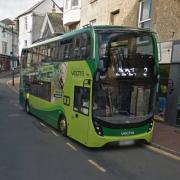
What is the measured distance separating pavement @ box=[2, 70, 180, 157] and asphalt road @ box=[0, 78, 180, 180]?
476mm

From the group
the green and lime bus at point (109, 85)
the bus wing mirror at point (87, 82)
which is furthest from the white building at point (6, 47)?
the bus wing mirror at point (87, 82)

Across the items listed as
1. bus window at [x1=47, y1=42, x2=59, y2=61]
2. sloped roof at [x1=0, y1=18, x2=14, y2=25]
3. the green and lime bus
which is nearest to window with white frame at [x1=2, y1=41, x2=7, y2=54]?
sloped roof at [x1=0, y1=18, x2=14, y2=25]

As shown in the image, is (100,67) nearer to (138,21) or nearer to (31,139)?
(31,139)

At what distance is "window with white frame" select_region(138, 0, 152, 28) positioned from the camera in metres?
15.9

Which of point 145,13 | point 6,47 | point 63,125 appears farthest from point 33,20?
point 63,125

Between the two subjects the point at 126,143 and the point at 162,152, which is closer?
the point at 162,152

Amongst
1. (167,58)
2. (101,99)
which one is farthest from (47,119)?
(167,58)

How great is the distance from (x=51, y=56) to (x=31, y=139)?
12.0 ft

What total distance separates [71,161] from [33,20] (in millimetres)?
47124

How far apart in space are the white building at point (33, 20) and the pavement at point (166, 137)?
1583 inches

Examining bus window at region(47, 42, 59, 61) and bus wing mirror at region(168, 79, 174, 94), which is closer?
bus window at region(47, 42, 59, 61)

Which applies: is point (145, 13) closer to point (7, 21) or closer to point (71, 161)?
point (71, 161)

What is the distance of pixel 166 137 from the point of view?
37.2ft

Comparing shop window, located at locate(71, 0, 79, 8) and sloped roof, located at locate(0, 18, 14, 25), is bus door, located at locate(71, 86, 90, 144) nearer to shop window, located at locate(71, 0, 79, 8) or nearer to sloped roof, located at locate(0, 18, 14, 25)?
shop window, located at locate(71, 0, 79, 8)
